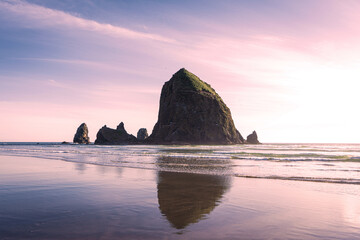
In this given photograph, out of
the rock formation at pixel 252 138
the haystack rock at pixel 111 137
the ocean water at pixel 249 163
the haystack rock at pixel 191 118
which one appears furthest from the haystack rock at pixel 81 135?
the ocean water at pixel 249 163

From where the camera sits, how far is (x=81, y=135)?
177375mm

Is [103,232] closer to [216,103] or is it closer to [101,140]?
[216,103]

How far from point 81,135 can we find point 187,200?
181655 mm

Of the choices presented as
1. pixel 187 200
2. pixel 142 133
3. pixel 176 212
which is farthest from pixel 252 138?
pixel 176 212

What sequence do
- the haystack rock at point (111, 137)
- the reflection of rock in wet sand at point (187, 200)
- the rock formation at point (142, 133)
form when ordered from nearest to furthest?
1. the reflection of rock in wet sand at point (187, 200)
2. the haystack rock at point (111, 137)
3. the rock formation at point (142, 133)

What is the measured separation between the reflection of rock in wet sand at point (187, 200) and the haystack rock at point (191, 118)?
111164 millimetres

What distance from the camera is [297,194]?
10.3 m

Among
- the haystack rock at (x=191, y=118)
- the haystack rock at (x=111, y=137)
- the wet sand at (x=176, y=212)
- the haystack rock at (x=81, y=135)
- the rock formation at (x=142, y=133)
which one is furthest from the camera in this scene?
the rock formation at (x=142, y=133)

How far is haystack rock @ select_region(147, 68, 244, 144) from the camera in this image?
426 feet

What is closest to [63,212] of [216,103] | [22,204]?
[22,204]

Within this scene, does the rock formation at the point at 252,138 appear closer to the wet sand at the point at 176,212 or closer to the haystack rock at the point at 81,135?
the haystack rock at the point at 81,135

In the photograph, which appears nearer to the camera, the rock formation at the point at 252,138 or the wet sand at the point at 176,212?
the wet sand at the point at 176,212

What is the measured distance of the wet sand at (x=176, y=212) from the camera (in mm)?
5629

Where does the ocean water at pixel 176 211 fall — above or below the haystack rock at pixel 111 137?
below
